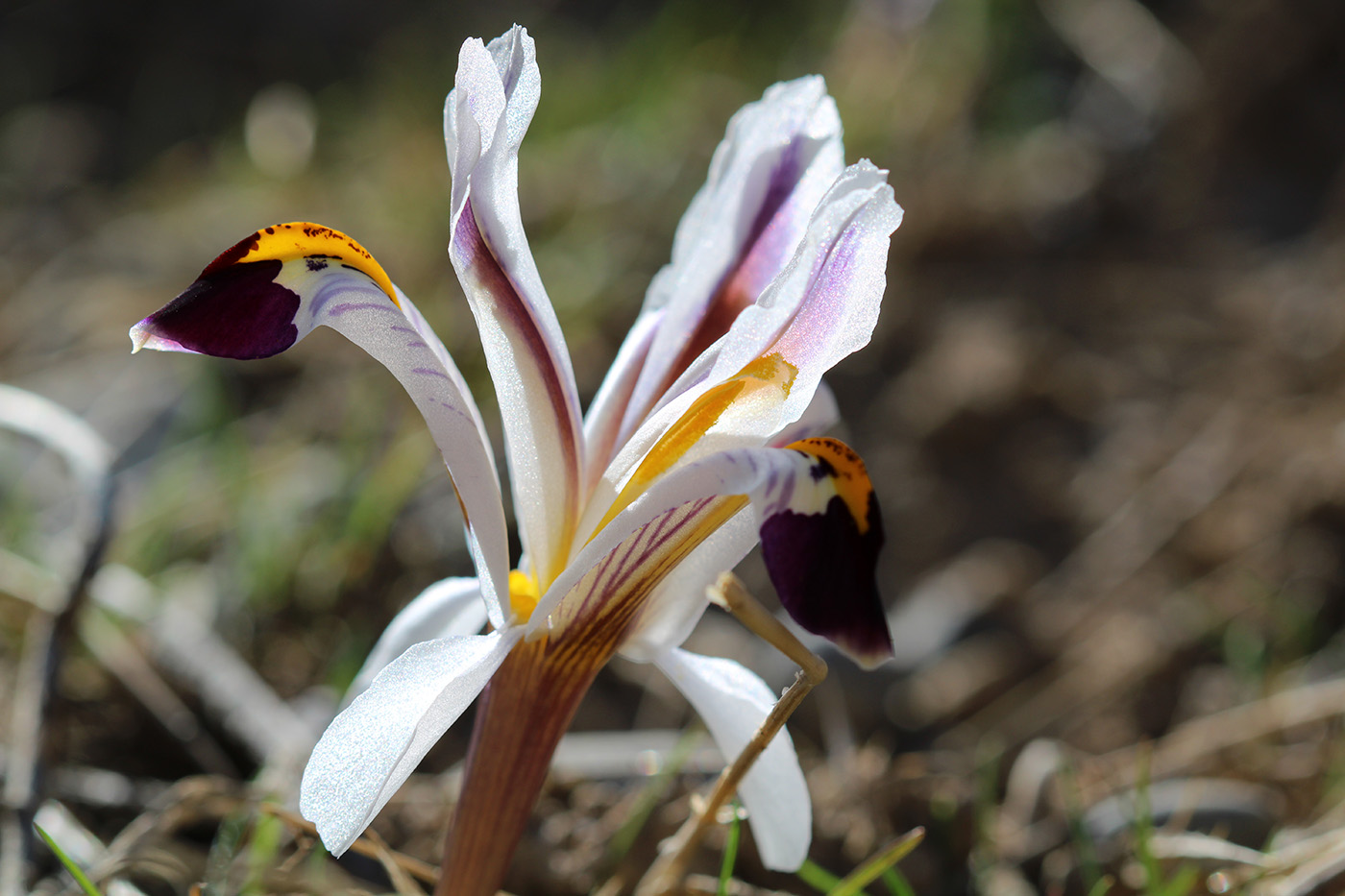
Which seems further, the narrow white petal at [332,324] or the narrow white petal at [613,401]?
the narrow white petal at [613,401]

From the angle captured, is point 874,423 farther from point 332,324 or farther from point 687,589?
point 332,324

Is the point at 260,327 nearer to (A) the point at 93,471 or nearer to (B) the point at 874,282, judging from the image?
(B) the point at 874,282

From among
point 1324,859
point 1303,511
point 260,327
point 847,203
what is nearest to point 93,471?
point 260,327

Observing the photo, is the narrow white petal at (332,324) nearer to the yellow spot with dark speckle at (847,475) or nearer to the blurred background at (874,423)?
the yellow spot with dark speckle at (847,475)

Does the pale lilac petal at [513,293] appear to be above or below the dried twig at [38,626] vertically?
above

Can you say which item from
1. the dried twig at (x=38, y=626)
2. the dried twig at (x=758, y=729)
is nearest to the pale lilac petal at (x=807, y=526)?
the dried twig at (x=758, y=729)

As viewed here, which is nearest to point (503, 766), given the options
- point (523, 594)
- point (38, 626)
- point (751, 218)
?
point (523, 594)

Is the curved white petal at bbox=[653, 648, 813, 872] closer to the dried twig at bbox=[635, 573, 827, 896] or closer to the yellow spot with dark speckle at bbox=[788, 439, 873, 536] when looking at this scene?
the dried twig at bbox=[635, 573, 827, 896]

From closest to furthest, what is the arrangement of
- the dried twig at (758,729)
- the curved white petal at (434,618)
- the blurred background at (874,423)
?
the dried twig at (758,729) → the curved white petal at (434,618) → the blurred background at (874,423)
